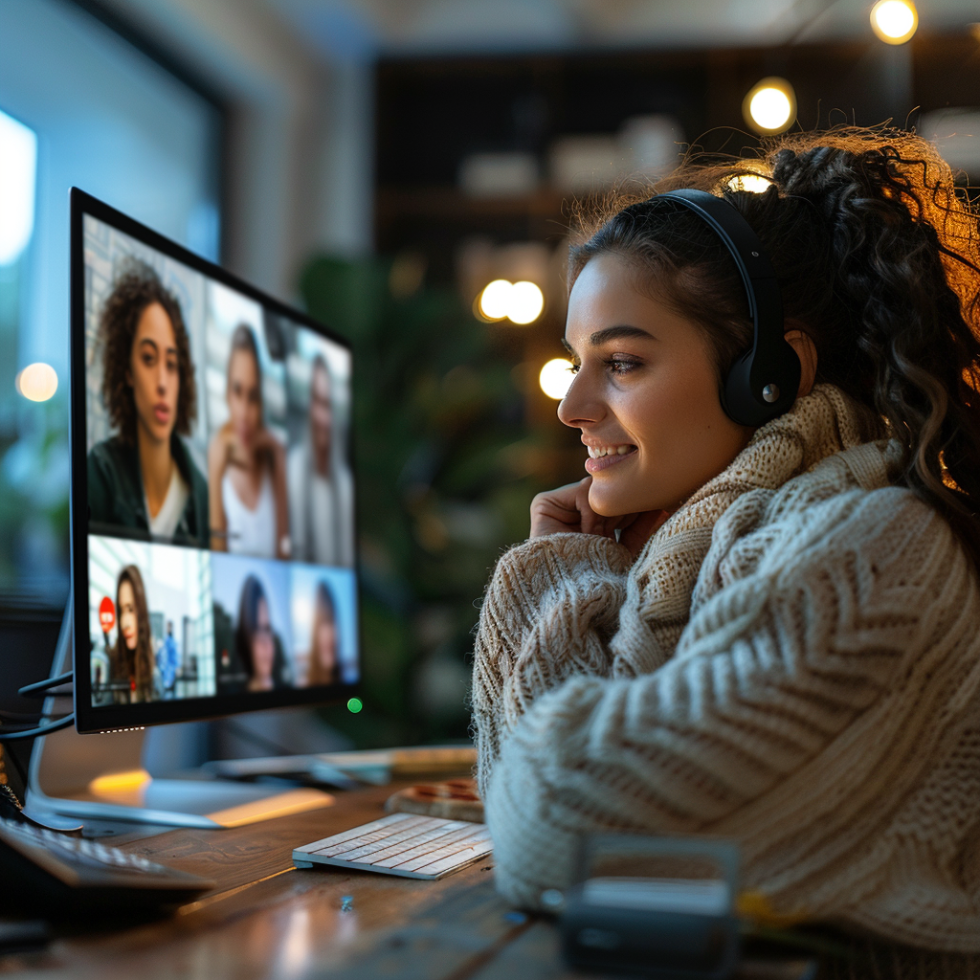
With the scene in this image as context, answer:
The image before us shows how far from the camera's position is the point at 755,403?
0.88 m

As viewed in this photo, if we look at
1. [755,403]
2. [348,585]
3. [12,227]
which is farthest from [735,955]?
[12,227]

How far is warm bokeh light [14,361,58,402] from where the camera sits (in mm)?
2275

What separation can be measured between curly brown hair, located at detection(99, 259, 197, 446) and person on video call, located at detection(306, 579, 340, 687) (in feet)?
1.18

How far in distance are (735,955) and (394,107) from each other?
3305 millimetres

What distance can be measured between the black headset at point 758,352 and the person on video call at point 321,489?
2.06ft

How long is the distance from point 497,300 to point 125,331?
4.64 ft

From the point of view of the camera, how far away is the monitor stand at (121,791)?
41.5 inches

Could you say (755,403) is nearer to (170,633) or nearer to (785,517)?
(785,517)

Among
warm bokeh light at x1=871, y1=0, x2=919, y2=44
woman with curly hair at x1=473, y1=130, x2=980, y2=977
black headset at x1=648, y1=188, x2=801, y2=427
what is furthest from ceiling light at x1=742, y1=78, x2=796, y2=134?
black headset at x1=648, y1=188, x2=801, y2=427

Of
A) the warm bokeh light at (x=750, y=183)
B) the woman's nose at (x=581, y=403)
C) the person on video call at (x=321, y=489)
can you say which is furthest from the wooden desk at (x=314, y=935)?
the warm bokeh light at (x=750, y=183)

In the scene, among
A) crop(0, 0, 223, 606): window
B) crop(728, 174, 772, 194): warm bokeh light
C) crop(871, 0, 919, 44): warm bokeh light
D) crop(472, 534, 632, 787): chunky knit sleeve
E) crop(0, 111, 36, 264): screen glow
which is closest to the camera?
crop(472, 534, 632, 787): chunky knit sleeve

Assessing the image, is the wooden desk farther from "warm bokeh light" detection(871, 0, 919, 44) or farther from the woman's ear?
"warm bokeh light" detection(871, 0, 919, 44)

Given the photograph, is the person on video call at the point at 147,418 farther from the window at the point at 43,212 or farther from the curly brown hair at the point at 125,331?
the window at the point at 43,212

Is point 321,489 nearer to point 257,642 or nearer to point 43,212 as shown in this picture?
point 257,642
